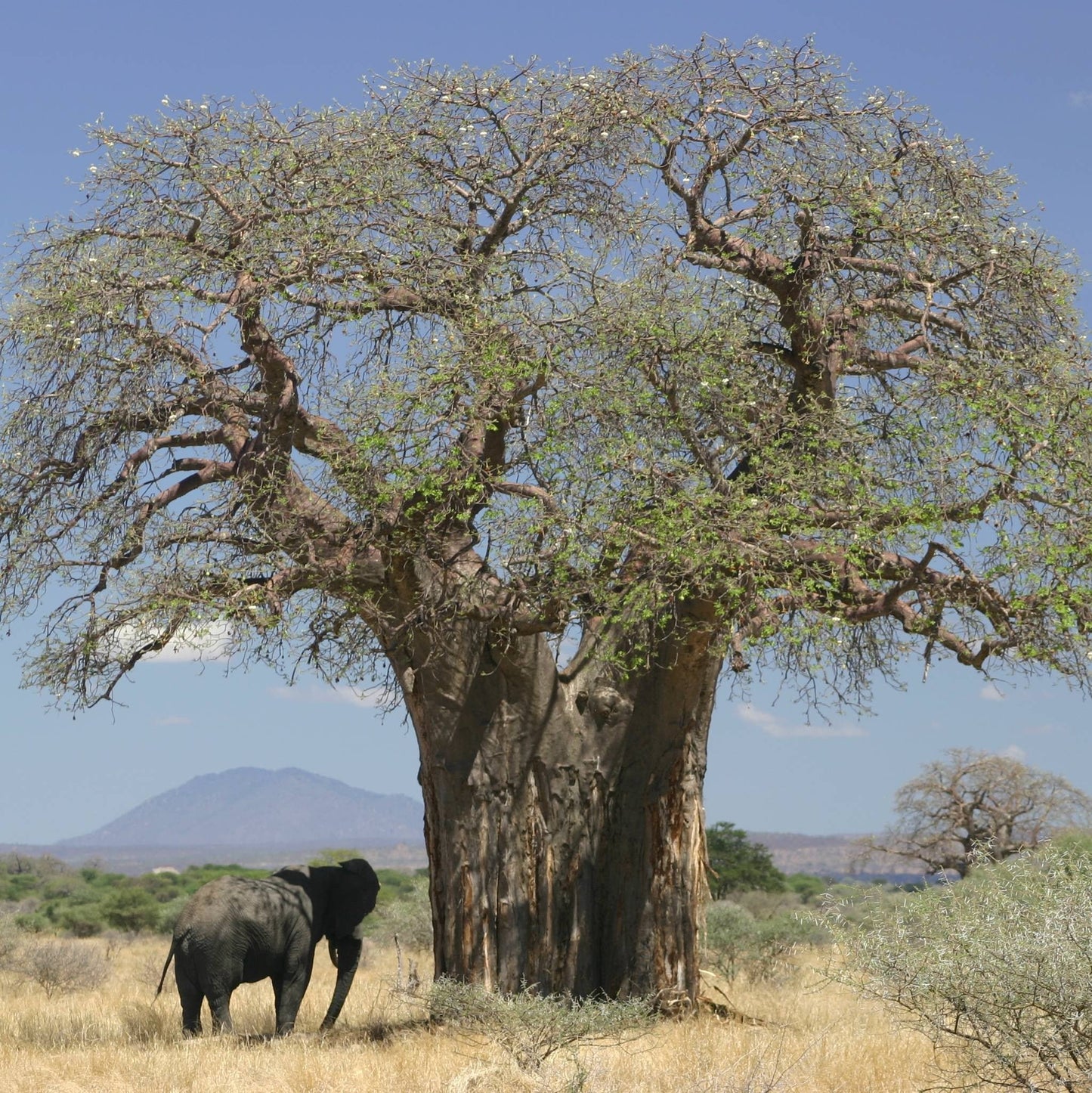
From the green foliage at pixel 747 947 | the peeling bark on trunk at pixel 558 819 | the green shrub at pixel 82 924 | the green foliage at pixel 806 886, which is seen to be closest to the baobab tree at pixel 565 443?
the peeling bark on trunk at pixel 558 819

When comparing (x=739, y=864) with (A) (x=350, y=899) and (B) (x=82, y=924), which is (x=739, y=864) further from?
(A) (x=350, y=899)

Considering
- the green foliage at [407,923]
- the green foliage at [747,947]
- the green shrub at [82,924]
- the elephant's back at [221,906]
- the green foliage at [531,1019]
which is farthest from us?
the green shrub at [82,924]

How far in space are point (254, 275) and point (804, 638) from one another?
18.1 ft

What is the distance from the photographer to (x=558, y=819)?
12.4 meters

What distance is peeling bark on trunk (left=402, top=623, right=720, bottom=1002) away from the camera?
40.0 ft

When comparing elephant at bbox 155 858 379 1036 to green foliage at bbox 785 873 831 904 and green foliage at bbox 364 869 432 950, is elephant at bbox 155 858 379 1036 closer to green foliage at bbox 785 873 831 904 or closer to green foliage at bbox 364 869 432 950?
green foliage at bbox 364 869 432 950

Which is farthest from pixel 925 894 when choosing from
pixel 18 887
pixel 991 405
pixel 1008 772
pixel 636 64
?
pixel 18 887

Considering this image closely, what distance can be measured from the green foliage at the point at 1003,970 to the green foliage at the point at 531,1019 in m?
2.46

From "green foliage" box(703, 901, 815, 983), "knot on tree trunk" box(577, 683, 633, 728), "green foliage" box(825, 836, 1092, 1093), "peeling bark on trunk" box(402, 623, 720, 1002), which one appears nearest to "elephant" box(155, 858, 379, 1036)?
"peeling bark on trunk" box(402, 623, 720, 1002)

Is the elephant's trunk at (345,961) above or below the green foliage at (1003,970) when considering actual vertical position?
below

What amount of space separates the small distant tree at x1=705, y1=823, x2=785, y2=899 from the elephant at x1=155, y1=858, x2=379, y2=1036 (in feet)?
66.9

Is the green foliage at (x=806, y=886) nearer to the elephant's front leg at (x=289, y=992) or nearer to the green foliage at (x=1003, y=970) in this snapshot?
the elephant's front leg at (x=289, y=992)

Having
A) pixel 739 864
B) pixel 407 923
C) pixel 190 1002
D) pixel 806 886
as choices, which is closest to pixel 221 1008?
pixel 190 1002

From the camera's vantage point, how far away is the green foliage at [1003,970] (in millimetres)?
7648
